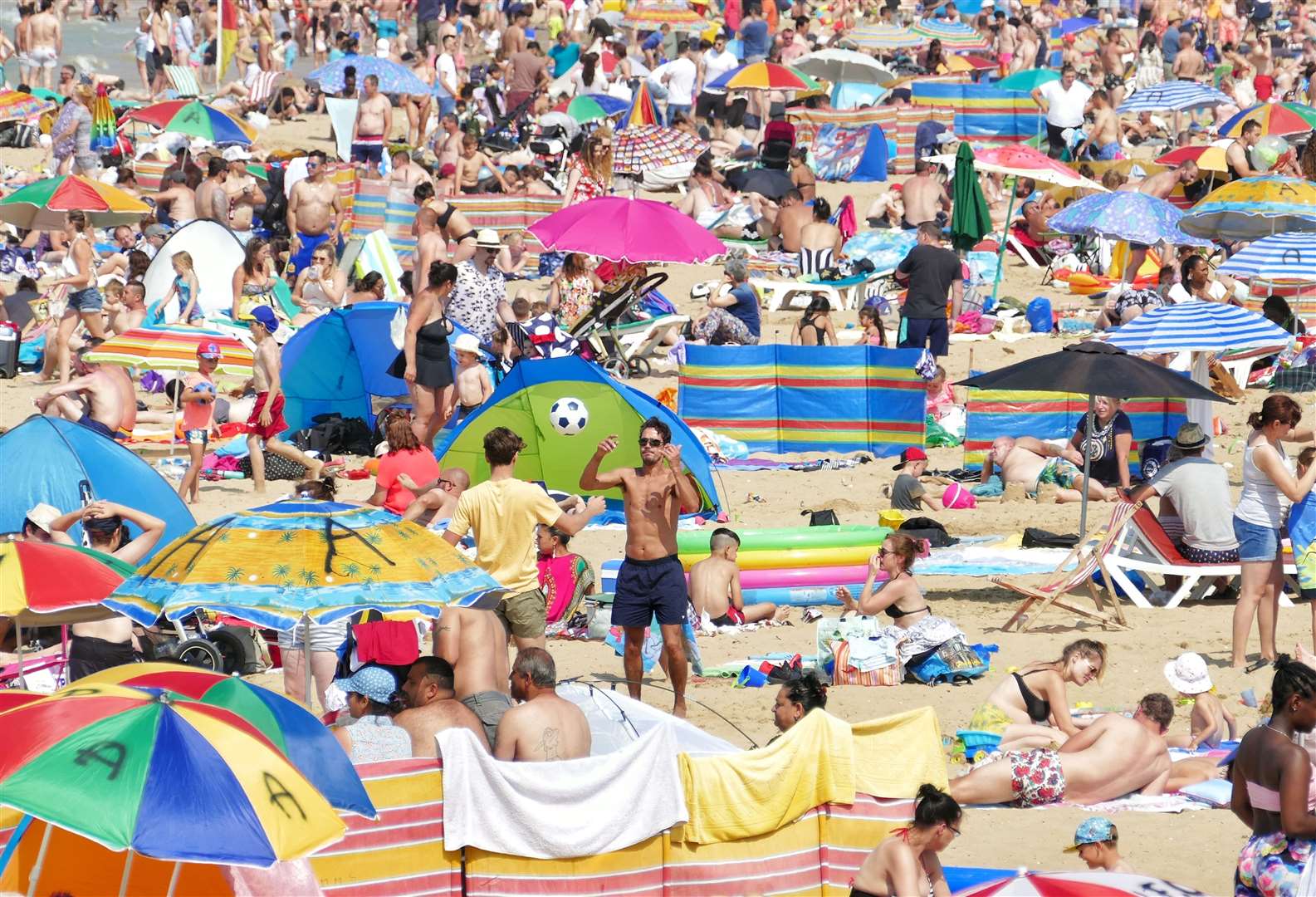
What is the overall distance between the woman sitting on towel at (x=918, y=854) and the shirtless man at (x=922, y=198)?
1436 cm

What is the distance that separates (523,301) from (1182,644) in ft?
20.7

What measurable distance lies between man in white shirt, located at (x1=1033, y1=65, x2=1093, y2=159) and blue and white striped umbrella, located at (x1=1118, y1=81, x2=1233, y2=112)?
49cm

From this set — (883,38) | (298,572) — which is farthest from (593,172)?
(883,38)

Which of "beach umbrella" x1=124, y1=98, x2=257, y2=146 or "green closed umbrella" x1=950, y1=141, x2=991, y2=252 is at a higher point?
"beach umbrella" x1=124, y1=98, x2=257, y2=146

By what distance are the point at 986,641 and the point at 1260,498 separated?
167 centimetres

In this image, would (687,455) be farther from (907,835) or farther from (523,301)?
(907,835)

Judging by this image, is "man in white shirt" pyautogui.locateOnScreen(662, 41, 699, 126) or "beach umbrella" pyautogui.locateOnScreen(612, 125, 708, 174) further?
"man in white shirt" pyautogui.locateOnScreen(662, 41, 699, 126)

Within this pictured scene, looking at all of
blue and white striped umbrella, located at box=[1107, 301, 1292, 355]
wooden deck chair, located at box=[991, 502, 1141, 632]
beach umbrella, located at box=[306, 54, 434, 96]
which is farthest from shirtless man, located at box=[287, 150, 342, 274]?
wooden deck chair, located at box=[991, 502, 1141, 632]

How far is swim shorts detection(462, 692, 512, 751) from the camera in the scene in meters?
7.72

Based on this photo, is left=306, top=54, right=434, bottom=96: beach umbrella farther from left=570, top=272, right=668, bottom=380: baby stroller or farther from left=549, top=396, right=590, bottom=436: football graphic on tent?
left=549, top=396, right=590, bottom=436: football graphic on tent

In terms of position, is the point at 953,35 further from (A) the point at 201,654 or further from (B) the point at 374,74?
(A) the point at 201,654

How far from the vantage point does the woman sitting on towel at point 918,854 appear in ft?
21.2

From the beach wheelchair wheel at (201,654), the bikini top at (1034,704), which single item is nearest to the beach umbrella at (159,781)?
the beach wheelchair wheel at (201,654)

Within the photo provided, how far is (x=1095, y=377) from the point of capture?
11.0 metres
